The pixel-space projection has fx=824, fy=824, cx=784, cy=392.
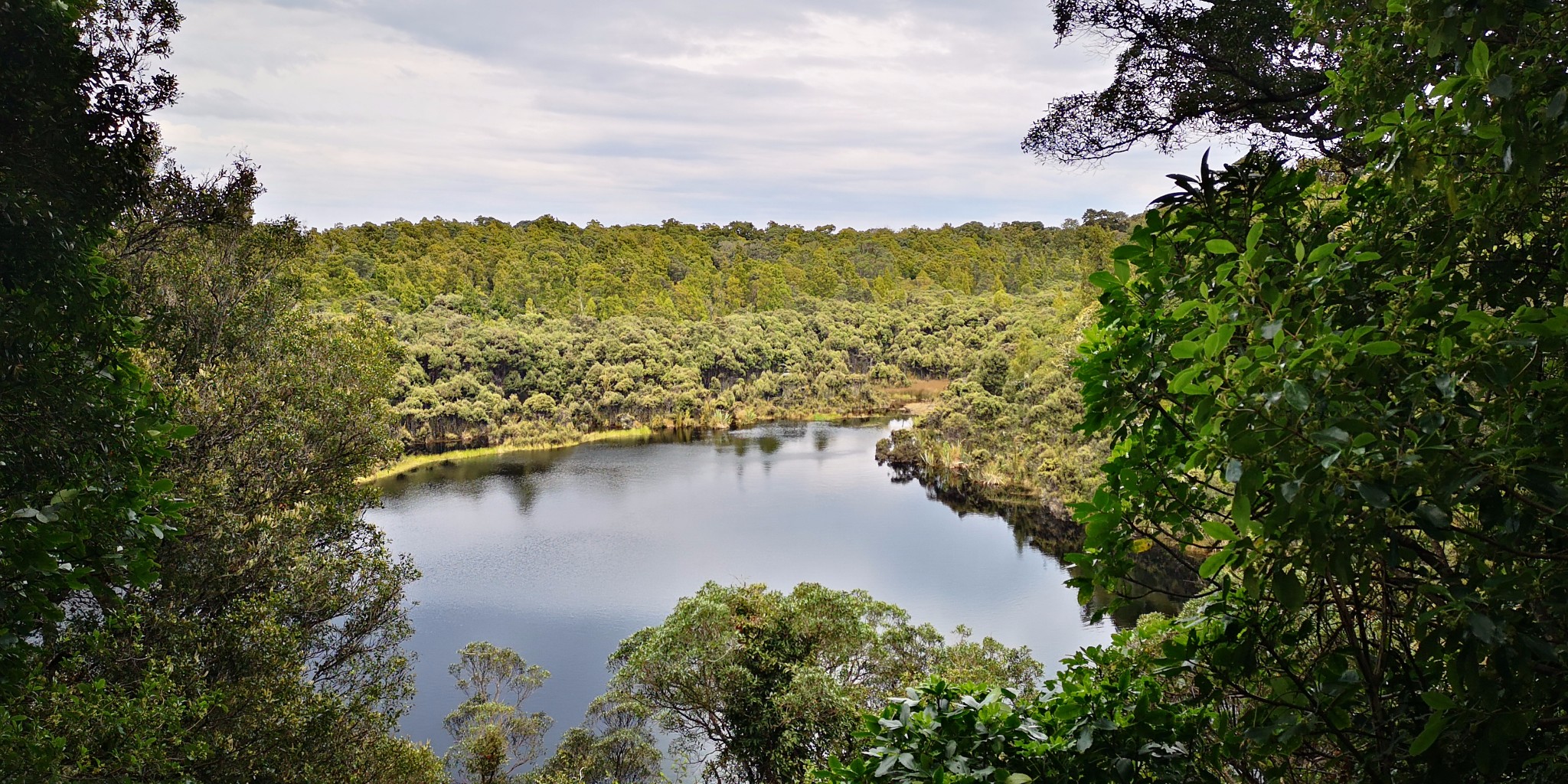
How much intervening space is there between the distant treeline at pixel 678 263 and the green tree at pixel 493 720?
103 feet

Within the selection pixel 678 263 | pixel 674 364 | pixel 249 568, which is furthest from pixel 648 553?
pixel 678 263

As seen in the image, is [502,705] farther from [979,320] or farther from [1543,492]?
[979,320]

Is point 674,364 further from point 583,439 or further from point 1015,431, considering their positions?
point 1015,431

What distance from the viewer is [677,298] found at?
195 ft

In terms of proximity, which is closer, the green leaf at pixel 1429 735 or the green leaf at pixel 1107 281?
the green leaf at pixel 1429 735

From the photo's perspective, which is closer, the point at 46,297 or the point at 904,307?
the point at 46,297

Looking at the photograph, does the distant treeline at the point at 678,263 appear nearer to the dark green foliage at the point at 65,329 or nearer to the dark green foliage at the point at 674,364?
the dark green foliage at the point at 674,364

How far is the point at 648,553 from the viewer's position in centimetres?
2173

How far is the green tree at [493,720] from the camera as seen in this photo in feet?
35.8

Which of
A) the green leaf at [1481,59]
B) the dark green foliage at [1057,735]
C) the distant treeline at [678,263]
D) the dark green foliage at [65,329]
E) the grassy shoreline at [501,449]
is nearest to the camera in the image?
the green leaf at [1481,59]

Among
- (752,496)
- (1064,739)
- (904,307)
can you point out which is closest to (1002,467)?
(752,496)

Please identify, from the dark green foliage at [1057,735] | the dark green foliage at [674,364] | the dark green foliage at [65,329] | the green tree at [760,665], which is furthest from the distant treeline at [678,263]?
the dark green foliage at [1057,735]

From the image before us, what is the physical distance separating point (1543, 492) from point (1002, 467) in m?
25.6

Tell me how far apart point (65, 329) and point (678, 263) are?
66.4 m
